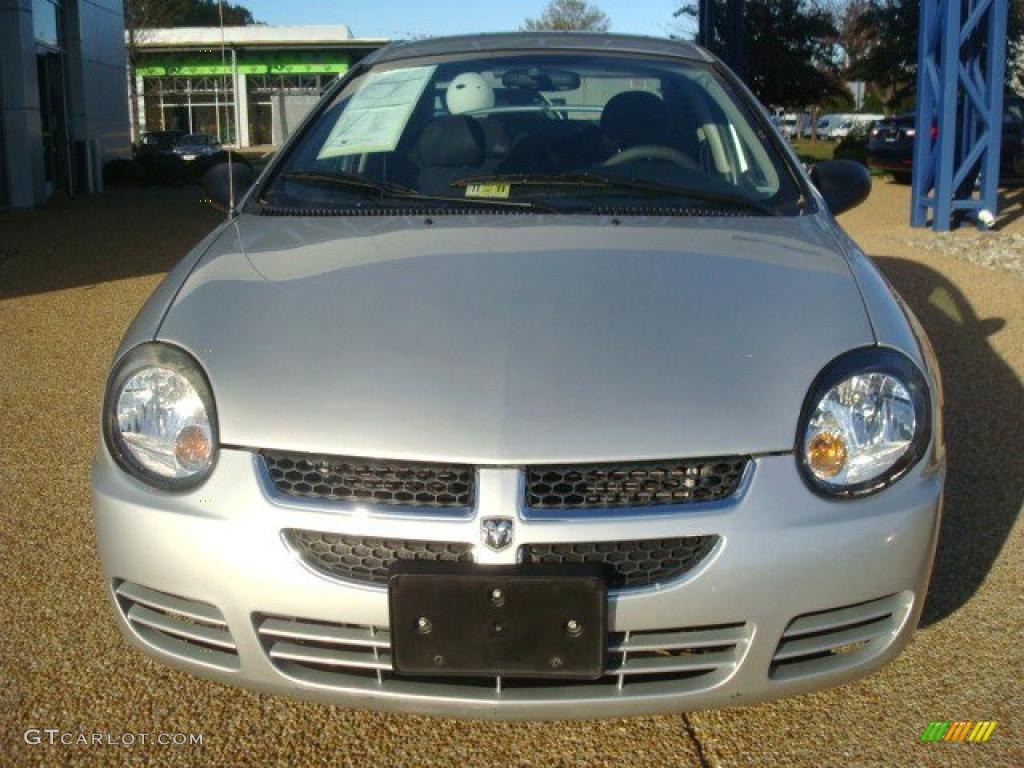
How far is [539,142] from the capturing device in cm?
348

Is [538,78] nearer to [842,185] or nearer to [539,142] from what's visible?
[539,142]

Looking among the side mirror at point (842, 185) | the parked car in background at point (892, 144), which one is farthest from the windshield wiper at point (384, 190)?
the parked car in background at point (892, 144)

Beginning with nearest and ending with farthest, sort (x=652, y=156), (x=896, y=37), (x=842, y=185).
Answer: (x=652, y=156)
(x=842, y=185)
(x=896, y=37)

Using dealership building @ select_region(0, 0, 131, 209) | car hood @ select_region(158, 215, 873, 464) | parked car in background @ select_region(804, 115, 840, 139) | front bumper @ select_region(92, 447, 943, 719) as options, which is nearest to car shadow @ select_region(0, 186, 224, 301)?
dealership building @ select_region(0, 0, 131, 209)

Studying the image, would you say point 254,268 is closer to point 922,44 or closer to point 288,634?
point 288,634

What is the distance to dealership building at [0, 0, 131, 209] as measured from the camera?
1466 cm

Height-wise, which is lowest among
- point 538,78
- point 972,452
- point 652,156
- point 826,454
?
point 972,452

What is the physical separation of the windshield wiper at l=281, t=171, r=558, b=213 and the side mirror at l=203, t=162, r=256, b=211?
26 cm

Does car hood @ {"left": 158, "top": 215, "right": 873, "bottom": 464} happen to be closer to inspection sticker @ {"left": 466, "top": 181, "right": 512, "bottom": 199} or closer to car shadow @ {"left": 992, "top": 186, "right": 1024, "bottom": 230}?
inspection sticker @ {"left": 466, "top": 181, "right": 512, "bottom": 199}

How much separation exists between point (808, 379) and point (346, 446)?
0.91m

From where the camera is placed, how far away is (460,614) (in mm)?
2059

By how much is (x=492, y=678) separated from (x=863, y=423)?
0.88 m

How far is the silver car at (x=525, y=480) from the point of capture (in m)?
2.08

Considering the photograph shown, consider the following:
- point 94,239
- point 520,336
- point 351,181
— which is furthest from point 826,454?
point 94,239
